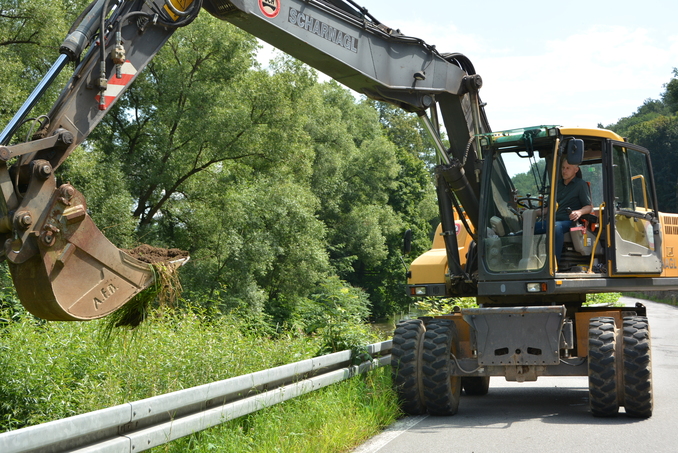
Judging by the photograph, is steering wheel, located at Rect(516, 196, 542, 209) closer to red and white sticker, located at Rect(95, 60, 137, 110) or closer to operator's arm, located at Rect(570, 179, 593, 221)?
operator's arm, located at Rect(570, 179, 593, 221)

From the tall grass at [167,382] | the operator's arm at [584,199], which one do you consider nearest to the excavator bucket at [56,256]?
the tall grass at [167,382]

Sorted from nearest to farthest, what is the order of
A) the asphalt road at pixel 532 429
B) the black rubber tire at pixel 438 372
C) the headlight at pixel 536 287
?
the asphalt road at pixel 532 429
the black rubber tire at pixel 438 372
the headlight at pixel 536 287

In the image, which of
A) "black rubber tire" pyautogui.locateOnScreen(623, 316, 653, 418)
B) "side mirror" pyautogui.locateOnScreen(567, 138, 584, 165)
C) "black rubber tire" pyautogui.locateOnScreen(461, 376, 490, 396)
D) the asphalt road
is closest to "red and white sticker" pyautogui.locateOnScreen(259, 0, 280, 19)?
"side mirror" pyautogui.locateOnScreen(567, 138, 584, 165)

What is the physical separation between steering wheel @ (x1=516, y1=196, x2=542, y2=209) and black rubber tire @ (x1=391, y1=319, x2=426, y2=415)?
7.33 feet

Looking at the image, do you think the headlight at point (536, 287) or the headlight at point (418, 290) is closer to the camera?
the headlight at point (536, 287)

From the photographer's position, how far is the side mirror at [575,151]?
8.46 meters

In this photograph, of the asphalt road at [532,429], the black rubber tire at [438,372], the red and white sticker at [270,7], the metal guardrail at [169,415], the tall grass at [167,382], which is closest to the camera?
the metal guardrail at [169,415]

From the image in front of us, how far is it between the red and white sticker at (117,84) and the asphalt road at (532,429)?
375 cm

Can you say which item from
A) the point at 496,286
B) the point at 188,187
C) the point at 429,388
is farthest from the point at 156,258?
the point at 188,187

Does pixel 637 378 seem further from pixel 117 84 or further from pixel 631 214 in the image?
pixel 117 84

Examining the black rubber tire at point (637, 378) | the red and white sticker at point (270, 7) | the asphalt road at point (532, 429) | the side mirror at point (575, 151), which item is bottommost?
the asphalt road at point (532, 429)

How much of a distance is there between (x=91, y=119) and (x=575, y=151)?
17.5 feet

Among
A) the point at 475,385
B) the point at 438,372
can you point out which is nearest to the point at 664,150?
the point at 475,385

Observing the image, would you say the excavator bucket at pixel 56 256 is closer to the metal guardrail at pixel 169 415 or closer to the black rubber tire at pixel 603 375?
the metal guardrail at pixel 169 415
